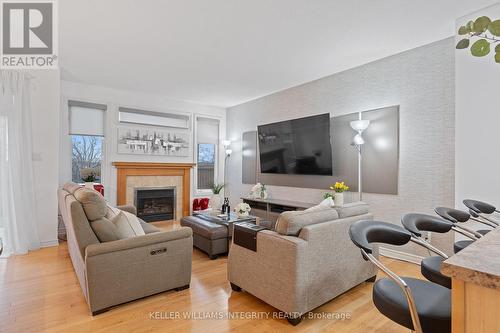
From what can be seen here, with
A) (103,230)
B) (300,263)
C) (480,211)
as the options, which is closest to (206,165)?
(103,230)

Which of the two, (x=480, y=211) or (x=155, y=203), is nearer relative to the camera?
(x=480, y=211)

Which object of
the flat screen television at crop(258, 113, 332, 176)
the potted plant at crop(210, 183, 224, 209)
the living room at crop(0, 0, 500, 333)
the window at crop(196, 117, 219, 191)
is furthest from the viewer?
the window at crop(196, 117, 219, 191)

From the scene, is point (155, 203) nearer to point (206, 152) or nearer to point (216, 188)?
point (216, 188)

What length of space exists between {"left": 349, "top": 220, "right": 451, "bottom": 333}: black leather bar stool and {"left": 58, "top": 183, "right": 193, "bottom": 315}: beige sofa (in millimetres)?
1809

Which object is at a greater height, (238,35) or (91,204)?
(238,35)

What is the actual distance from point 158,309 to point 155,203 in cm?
382

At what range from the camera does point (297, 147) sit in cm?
490

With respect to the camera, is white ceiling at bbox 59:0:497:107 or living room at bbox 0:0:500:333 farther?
white ceiling at bbox 59:0:497:107

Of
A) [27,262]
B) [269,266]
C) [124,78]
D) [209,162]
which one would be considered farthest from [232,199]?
[269,266]

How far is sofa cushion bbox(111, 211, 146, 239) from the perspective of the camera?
2.37 m

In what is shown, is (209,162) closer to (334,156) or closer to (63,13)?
(334,156)

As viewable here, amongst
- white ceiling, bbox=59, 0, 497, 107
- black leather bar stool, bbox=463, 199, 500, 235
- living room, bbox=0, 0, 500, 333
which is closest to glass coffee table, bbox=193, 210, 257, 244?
living room, bbox=0, 0, 500, 333

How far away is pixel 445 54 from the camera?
3164 mm

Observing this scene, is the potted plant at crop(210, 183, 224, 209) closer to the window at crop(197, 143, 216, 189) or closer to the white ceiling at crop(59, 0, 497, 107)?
the window at crop(197, 143, 216, 189)
